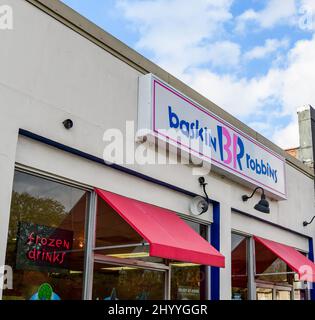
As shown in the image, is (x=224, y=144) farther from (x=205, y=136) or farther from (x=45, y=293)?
(x=45, y=293)

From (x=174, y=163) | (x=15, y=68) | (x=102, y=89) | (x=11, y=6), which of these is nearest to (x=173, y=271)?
(x=174, y=163)

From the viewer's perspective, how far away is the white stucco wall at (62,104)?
5.64 m

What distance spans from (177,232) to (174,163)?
4.39ft

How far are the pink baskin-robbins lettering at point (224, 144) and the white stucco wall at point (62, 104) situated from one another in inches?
A: 24.7

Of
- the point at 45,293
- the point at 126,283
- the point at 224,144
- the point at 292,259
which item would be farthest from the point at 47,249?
the point at 292,259

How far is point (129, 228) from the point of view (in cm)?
709

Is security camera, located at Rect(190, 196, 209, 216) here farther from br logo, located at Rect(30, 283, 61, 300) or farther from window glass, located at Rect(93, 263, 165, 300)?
br logo, located at Rect(30, 283, 61, 300)

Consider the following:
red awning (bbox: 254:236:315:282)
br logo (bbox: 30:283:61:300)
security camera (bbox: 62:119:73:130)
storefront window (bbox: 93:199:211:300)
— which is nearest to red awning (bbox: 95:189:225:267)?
storefront window (bbox: 93:199:211:300)

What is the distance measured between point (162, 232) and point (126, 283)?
99 centimetres

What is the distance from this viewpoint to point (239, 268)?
9664mm

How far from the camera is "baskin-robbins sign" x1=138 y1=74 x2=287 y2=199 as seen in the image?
7.48m

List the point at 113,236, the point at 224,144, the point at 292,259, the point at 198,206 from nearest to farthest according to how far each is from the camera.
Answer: the point at 113,236
the point at 198,206
the point at 224,144
the point at 292,259

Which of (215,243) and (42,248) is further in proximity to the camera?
(215,243)

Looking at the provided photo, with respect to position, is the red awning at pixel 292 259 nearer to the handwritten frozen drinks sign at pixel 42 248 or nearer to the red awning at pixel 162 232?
the red awning at pixel 162 232
